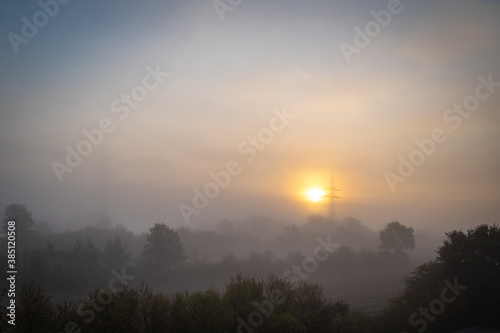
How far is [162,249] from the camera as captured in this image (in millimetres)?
116625

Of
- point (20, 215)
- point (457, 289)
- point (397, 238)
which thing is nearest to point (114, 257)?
point (20, 215)

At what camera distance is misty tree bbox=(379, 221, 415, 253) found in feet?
529

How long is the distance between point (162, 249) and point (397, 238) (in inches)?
4149

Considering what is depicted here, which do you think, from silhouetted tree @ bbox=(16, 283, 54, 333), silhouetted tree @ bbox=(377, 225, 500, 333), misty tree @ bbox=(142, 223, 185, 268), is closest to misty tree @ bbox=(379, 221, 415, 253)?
misty tree @ bbox=(142, 223, 185, 268)

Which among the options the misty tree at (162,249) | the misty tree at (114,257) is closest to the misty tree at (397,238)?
the misty tree at (162,249)

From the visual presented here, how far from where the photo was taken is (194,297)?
160 feet

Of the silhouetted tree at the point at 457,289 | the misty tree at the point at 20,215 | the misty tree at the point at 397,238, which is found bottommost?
the silhouetted tree at the point at 457,289

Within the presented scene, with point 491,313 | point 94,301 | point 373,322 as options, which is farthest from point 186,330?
point 491,313

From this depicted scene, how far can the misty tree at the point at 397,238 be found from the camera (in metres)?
161

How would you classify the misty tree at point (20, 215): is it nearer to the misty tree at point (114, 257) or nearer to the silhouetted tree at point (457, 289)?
the misty tree at point (114, 257)

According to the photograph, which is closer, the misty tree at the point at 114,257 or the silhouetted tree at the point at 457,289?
the silhouetted tree at the point at 457,289

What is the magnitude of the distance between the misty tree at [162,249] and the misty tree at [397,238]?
3652 inches

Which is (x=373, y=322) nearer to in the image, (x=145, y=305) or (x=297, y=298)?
Answer: (x=297, y=298)

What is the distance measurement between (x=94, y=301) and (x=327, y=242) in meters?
153
